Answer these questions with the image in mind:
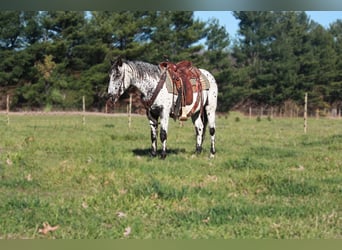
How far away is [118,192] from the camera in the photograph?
17.7 ft

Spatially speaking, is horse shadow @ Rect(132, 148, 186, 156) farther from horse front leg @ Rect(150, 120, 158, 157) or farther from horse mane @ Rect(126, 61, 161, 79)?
horse mane @ Rect(126, 61, 161, 79)

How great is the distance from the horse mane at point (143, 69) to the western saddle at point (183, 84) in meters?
0.23

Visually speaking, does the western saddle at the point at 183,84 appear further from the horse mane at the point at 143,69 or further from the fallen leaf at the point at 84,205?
the fallen leaf at the point at 84,205

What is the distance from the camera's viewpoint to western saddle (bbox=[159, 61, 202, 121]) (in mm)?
8125

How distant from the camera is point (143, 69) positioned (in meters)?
7.84

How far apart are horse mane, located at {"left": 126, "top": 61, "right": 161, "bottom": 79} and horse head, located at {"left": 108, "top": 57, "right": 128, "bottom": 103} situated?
23cm

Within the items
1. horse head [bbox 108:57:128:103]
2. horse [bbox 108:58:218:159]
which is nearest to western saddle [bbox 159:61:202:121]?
horse [bbox 108:58:218:159]

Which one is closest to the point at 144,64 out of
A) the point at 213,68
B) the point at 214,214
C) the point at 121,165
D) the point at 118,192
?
the point at 121,165

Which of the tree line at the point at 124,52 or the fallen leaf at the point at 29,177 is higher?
the tree line at the point at 124,52

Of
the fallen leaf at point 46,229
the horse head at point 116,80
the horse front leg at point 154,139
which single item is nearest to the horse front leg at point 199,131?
the horse front leg at point 154,139

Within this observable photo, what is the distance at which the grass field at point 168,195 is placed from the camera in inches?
159

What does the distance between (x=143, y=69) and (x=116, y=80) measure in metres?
0.56

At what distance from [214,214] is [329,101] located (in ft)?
146

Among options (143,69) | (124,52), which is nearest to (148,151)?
(143,69)
